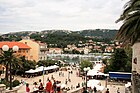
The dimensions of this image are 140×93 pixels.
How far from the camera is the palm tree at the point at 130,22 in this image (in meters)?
13.9

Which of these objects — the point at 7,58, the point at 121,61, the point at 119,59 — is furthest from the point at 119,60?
the point at 7,58

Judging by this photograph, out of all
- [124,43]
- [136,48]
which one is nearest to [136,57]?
[136,48]

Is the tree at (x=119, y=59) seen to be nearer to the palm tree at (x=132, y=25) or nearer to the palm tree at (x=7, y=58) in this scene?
the palm tree at (x=7, y=58)

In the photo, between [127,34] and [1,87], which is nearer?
[1,87]

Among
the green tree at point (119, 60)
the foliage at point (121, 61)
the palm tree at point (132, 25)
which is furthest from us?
the green tree at point (119, 60)

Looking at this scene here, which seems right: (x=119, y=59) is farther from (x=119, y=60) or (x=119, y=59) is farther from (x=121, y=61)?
(x=121, y=61)

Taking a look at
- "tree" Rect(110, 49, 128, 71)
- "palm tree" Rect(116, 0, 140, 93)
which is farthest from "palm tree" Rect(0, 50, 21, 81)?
"tree" Rect(110, 49, 128, 71)

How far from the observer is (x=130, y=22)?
1441cm

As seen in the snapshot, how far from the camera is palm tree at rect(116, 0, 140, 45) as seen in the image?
1387 cm

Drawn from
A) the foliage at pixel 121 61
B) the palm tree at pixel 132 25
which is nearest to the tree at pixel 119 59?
the foliage at pixel 121 61

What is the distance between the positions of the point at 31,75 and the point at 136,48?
1820 inches

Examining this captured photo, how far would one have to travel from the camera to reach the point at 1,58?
40062 mm

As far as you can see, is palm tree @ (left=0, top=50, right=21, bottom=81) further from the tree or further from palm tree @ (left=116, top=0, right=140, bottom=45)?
the tree

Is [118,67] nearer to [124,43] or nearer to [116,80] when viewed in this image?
[116,80]
